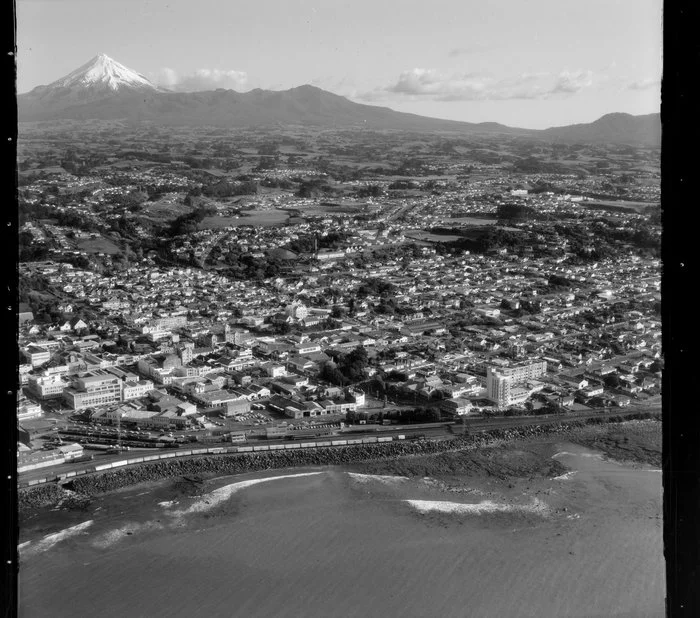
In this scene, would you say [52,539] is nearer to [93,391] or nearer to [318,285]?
[93,391]

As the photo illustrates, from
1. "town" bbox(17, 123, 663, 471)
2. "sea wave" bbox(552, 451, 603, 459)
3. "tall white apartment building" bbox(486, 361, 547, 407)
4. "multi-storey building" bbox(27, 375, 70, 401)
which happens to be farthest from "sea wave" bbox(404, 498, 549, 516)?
"multi-storey building" bbox(27, 375, 70, 401)

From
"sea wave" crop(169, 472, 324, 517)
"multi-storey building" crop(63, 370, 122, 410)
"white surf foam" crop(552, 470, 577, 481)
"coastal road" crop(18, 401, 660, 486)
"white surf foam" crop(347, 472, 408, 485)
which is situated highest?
"multi-storey building" crop(63, 370, 122, 410)

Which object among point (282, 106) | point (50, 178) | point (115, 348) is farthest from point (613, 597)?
point (50, 178)

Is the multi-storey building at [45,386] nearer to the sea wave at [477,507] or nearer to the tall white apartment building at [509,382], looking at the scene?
the sea wave at [477,507]

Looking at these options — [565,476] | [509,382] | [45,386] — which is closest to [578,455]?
[565,476]

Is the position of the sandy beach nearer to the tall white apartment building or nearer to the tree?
the tall white apartment building

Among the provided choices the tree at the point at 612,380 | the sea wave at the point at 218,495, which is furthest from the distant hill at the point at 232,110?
the sea wave at the point at 218,495
